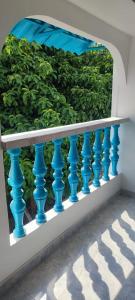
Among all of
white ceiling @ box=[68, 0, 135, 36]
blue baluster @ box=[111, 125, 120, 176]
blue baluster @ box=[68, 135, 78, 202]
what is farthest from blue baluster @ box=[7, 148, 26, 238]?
blue baluster @ box=[111, 125, 120, 176]

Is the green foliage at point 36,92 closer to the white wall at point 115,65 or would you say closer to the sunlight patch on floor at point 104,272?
the white wall at point 115,65

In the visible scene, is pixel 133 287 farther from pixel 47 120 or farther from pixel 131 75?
pixel 47 120

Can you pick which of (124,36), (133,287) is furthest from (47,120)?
(133,287)

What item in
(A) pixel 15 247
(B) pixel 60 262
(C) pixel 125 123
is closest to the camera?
(A) pixel 15 247

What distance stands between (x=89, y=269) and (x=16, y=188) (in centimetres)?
74

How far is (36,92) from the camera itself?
3.42m

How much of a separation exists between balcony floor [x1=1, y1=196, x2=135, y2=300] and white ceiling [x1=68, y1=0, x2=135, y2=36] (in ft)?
5.55

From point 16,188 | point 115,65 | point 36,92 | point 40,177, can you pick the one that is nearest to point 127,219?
point 40,177

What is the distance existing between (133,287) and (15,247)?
0.78m

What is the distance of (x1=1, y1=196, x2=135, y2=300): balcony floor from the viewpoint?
1.36 m

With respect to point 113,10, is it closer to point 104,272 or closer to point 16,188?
point 16,188

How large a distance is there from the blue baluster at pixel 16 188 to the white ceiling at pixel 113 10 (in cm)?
107

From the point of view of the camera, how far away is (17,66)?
328 centimetres

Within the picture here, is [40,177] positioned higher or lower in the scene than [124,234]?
higher
